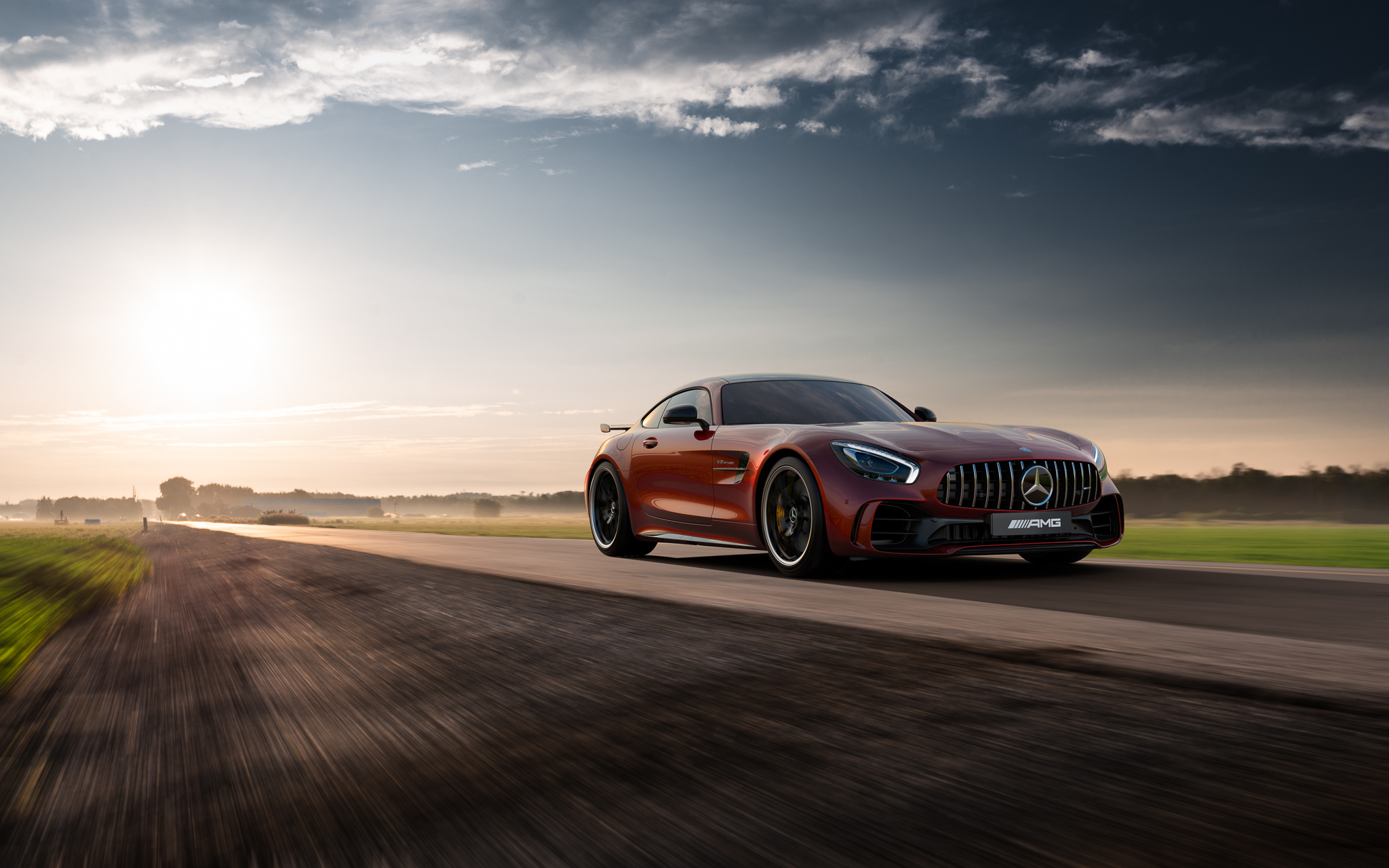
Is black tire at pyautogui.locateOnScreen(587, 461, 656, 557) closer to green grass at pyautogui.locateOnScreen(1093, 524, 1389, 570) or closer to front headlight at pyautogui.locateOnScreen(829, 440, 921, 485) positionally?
front headlight at pyautogui.locateOnScreen(829, 440, 921, 485)

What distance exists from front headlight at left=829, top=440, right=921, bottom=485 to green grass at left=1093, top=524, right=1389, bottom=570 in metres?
2.58

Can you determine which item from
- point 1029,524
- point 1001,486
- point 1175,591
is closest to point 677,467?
point 1001,486

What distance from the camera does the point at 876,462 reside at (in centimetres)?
604

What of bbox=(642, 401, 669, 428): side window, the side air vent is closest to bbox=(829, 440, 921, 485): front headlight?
the side air vent

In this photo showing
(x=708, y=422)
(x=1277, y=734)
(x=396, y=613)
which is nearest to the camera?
(x=1277, y=734)

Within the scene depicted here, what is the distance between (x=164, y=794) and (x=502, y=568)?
197 inches

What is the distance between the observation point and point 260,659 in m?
3.37

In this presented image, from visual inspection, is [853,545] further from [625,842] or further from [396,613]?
[625,842]

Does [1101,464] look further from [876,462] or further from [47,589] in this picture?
[47,589]

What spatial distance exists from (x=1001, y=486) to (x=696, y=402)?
316cm

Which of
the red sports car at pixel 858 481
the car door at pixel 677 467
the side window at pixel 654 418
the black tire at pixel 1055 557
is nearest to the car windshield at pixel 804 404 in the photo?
the red sports car at pixel 858 481

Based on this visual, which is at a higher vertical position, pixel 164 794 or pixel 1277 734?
pixel 1277 734

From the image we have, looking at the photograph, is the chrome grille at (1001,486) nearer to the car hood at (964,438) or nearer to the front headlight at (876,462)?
the car hood at (964,438)

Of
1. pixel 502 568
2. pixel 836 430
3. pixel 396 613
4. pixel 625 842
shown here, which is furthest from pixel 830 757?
pixel 502 568
